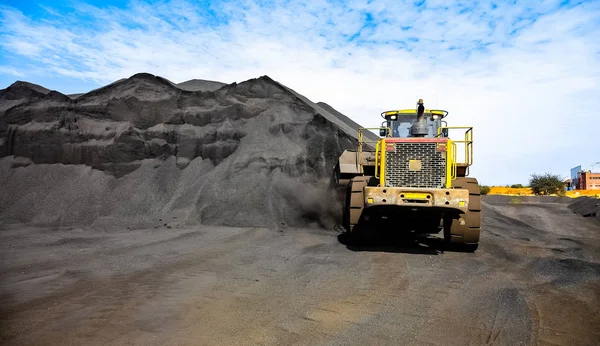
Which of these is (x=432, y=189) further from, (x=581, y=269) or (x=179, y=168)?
(x=179, y=168)

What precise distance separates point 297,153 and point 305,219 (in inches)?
122

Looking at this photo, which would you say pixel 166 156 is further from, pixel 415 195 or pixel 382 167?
pixel 415 195

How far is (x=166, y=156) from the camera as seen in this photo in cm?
1738

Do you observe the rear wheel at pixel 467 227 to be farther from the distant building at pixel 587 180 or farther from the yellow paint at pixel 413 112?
the distant building at pixel 587 180

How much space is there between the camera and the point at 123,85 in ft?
60.7

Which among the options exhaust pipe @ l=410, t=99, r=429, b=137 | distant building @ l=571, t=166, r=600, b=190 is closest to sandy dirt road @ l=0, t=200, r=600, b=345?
exhaust pipe @ l=410, t=99, r=429, b=137

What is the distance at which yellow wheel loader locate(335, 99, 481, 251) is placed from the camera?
909cm

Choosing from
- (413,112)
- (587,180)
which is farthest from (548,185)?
(413,112)

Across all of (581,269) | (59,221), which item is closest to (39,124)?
(59,221)

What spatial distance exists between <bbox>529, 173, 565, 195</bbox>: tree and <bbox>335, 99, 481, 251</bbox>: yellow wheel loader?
37.7m

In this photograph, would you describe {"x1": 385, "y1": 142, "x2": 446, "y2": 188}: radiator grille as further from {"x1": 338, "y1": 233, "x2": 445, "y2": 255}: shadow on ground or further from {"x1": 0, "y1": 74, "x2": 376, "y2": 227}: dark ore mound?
{"x1": 0, "y1": 74, "x2": 376, "y2": 227}: dark ore mound

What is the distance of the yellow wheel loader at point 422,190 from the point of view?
9.09 meters

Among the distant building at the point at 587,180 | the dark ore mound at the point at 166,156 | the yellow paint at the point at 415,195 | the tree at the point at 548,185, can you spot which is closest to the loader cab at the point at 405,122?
the yellow paint at the point at 415,195

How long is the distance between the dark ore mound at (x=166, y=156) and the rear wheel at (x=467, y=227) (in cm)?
487
